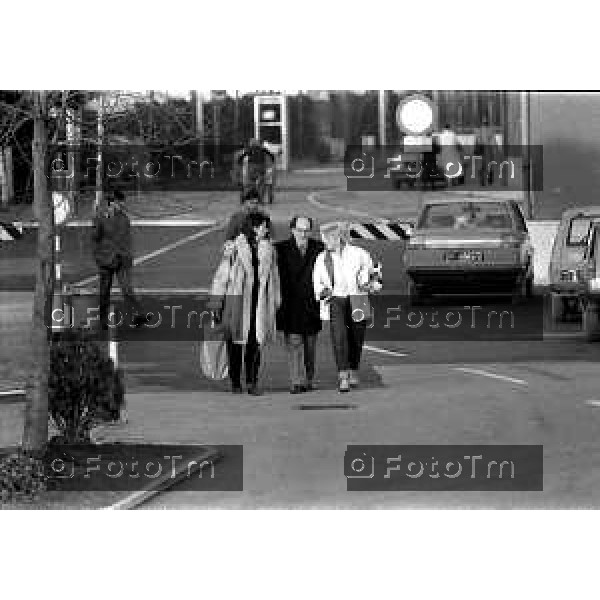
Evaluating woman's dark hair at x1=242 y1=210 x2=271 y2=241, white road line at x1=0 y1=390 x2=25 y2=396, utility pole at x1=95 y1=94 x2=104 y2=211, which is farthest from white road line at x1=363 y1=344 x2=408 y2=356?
white road line at x1=0 y1=390 x2=25 y2=396

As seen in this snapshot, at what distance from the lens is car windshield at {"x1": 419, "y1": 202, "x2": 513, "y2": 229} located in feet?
77.4

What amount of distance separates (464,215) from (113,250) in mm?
1926

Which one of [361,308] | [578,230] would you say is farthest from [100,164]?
[578,230]

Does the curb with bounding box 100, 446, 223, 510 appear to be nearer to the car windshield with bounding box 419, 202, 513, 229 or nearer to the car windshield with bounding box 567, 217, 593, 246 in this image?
the car windshield with bounding box 419, 202, 513, 229

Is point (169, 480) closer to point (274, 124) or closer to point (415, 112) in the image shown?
point (274, 124)

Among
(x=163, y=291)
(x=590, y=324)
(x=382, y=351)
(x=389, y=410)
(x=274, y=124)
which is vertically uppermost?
(x=274, y=124)

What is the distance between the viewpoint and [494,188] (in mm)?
23547

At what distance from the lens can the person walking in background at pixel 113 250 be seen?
23516 millimetres

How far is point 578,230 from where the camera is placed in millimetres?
23469

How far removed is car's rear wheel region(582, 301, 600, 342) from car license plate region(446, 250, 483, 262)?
67 cm

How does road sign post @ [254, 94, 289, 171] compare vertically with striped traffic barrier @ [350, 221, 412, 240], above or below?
above

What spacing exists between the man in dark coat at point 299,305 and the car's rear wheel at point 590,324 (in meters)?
1.46
